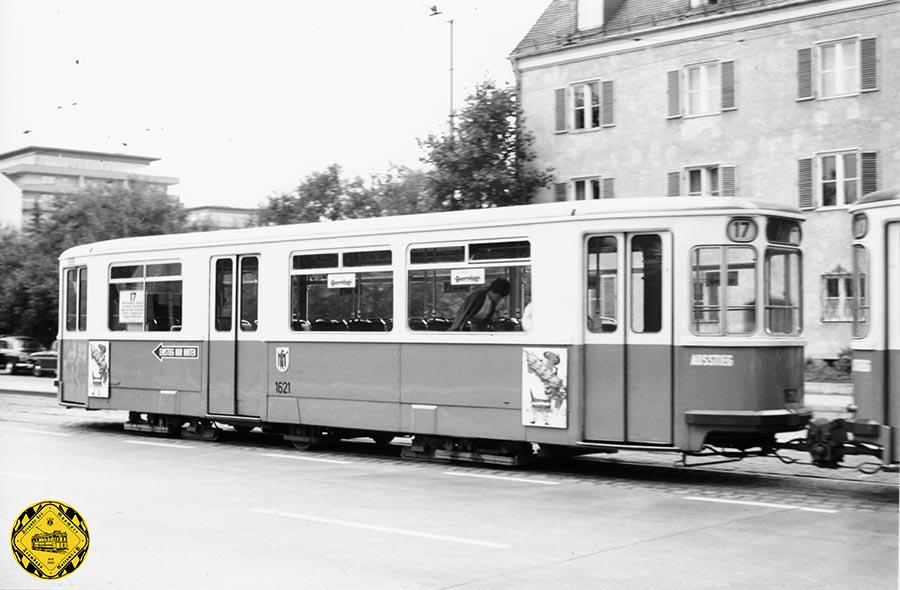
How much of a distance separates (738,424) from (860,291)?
71.3 inches

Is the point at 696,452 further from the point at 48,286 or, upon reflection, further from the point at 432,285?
the point at 48,286

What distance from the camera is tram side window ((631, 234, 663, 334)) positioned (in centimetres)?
1227

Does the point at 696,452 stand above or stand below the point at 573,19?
below

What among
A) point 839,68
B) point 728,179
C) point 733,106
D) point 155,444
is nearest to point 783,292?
point 155,444

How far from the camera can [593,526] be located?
374 inches

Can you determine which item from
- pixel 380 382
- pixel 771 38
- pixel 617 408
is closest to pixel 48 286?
pixel 771 38

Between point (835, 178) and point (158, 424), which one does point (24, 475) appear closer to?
point (158, 424)

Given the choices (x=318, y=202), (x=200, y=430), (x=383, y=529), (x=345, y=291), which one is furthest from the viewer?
(x=318, y=202)

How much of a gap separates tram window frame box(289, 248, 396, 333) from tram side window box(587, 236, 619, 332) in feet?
9.53

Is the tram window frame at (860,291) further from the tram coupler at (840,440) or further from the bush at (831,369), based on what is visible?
the bush at (831,369)

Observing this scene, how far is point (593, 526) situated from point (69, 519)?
5.85 m

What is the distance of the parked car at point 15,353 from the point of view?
155 ft

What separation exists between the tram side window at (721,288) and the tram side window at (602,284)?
89 centimetres

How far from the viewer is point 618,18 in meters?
36.7
